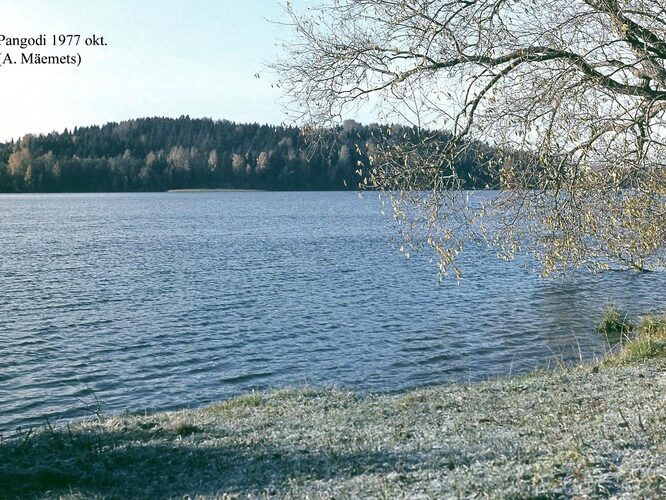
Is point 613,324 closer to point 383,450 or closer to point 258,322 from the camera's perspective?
point 258,322

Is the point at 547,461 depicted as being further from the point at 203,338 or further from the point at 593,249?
the point at 203,338

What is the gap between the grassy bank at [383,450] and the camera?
787 centimetres

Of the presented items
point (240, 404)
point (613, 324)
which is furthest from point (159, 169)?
point (240, 404)

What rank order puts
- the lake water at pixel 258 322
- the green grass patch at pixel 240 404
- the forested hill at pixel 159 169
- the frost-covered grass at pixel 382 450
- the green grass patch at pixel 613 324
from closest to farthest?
the frost-covered grass at pixel 382 450 → the green grass patch at pixel 240 404 → the lake water at pixel 258 322 → the green grass patch at pixel 613 324 → the forested hill at pixel 159 169

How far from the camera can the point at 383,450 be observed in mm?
9500

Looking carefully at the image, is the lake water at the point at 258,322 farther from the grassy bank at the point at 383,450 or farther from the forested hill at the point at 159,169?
Answer: the forested hill at the point at 159,169

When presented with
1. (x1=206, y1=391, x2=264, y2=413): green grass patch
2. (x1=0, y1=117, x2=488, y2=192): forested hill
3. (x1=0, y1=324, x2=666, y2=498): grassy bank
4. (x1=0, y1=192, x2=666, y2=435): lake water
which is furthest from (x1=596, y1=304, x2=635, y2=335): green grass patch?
(x1=0, y1=117, x2=488, y2=192): forested hill

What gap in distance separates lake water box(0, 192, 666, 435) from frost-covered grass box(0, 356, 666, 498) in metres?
6.63

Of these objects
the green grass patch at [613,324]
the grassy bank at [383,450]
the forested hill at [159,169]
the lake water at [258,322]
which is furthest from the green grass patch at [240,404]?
the forested hill at [159,169]

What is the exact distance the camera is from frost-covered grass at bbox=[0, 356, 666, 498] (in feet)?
25.8

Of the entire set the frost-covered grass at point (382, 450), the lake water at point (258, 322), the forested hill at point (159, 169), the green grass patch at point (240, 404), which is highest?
the forested hill at point (159, 169)

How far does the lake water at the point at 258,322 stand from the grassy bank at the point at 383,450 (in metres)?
6.76

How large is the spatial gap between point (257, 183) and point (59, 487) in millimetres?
190820

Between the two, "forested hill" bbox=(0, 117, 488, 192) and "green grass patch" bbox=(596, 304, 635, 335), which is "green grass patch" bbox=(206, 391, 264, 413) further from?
"forested hill" bbox=(0, 117, 488, 192)
